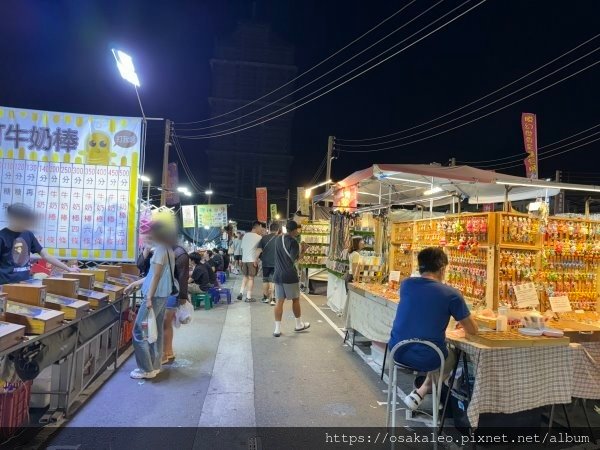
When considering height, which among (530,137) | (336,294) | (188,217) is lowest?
(336,294)

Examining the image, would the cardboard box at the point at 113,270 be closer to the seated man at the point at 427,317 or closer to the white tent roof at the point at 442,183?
the white tent roof at the point at 442,183

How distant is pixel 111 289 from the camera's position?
16.6 feet

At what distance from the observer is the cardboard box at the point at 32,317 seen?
10.5ft

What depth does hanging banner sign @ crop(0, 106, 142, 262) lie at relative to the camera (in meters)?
5.20

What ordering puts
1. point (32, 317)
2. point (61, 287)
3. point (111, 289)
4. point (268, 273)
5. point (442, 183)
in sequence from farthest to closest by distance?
point (268, 273)
point (442, 183)
point (111, 289)
point (61, 287)
point (32, 317)

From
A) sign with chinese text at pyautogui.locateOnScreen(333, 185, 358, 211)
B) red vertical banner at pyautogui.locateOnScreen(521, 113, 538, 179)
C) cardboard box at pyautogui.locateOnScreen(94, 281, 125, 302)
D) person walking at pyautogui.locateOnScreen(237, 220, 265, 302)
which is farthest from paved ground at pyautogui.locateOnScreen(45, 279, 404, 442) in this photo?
red vertical banner at pyautogui.locateOnScreen(521, 113, 538, 179)

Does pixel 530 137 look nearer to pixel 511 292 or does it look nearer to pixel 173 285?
pixel 511 292

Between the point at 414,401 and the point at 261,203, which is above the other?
the point at 261,203

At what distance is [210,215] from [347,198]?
1246cm

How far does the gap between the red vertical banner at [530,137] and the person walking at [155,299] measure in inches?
576

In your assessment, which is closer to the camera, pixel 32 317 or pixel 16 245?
pixel 32 317

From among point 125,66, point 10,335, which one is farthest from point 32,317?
point 125,66

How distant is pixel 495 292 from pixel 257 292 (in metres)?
9.16

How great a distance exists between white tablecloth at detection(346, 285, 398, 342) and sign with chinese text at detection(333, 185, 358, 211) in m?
2.24
